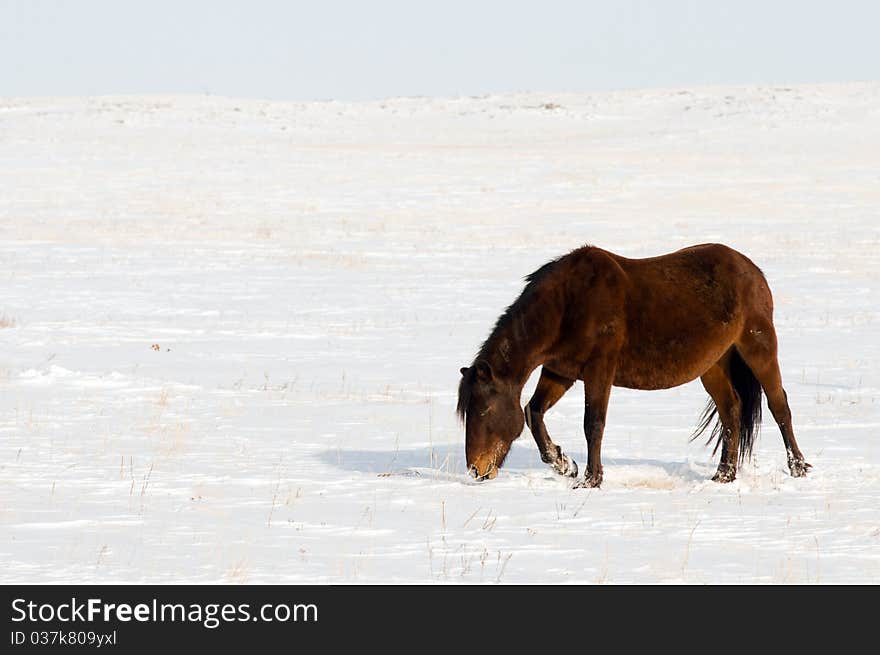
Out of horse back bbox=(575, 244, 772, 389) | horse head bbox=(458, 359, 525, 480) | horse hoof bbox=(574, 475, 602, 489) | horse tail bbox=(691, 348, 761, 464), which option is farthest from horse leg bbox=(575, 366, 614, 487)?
horse tail bbox=(691, 348, 761, 464)

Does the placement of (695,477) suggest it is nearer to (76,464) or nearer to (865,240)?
(76,464)

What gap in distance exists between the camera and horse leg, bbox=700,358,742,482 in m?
9.26

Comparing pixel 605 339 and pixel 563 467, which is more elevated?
pixel 605 339

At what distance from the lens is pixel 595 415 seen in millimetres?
8656

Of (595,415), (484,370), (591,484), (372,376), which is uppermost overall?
(484,370)

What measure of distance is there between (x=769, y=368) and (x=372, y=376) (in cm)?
632

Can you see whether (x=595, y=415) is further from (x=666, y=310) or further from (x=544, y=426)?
(x=666, y=310)

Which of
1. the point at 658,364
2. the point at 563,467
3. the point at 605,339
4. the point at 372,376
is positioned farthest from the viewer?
the point at 372,376

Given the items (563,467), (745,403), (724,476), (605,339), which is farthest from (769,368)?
(563,467)

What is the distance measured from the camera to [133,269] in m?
26.7

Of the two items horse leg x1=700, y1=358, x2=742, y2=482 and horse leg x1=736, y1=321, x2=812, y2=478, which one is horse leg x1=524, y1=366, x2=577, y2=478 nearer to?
horse leg x1=700, y1=358, x2=742, y2=482

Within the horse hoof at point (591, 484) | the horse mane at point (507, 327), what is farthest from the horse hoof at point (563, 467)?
the horse mane at point (507, 327)
